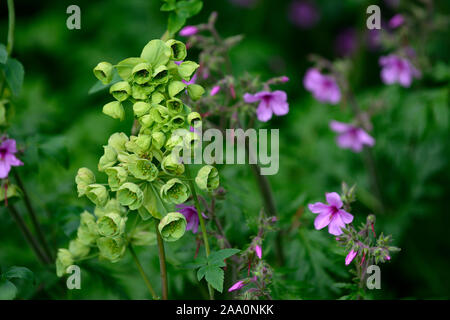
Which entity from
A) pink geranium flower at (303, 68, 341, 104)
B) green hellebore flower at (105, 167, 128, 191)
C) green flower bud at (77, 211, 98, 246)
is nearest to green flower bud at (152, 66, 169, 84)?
green hellebore flower at (105, 167, 128, 191)

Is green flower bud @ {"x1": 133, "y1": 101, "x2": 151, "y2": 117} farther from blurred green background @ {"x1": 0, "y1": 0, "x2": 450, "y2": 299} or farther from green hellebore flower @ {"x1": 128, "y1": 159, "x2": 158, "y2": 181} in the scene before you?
blurred green background @ {"x1": 0, "y1": 0, "x2": 450, "y2": 299}

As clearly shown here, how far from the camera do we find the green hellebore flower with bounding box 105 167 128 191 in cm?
112

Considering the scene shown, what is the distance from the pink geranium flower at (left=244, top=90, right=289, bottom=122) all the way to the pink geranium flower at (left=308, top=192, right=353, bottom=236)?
14.4 inches

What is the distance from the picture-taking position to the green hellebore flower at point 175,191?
1133 mm

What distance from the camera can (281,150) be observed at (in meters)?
2.22

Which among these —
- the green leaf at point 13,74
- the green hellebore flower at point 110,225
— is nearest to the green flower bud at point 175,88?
the green hellebore flower at point 110,225

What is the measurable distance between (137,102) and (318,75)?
4.75ft

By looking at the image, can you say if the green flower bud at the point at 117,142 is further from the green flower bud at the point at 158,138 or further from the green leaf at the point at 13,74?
the green leaf at the point at 13,74

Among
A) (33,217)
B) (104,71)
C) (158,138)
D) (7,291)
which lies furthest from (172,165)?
(33,217)

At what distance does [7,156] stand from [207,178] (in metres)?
0.72
